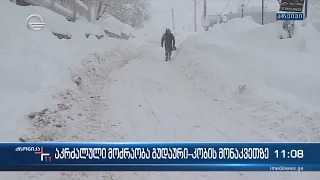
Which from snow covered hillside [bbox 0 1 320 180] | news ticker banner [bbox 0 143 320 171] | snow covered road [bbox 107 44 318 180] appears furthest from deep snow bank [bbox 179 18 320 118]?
news ticker banner [bbox 0 143 320 171]

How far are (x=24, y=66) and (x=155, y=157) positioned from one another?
247 cm

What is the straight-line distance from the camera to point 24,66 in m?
3.46

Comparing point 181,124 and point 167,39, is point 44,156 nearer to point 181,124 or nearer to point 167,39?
point 181,124

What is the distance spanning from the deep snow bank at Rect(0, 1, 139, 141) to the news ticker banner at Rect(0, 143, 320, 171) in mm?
373

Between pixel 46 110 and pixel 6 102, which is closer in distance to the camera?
pixel 6 102

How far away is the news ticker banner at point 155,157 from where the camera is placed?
2000 millimetres

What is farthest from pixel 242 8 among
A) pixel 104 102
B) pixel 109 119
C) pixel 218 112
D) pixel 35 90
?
pixel 35 90

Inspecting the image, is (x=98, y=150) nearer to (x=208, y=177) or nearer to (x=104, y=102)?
(x=208, y=177)

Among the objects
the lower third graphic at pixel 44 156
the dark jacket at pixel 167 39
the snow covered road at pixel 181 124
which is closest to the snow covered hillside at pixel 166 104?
the snow covered road at pixel 181 124

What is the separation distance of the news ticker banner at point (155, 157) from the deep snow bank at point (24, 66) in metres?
0.37

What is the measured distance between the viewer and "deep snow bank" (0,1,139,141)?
2.64 m

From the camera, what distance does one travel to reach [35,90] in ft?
11.1

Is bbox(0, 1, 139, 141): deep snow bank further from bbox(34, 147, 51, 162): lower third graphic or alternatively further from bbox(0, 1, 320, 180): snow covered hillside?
bbox(34, 147, 51, 162): lower third graphic

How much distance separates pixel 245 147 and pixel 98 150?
120 cm
